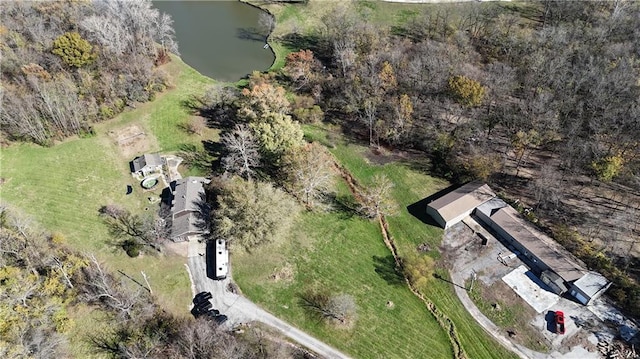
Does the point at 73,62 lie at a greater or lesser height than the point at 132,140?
greater

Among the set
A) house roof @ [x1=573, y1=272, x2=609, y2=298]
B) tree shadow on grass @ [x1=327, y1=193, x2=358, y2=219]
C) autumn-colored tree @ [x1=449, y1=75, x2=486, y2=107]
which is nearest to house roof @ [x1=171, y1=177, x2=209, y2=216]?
tree shadow on grass @ [x1=327, y1=193, x2=358, y2=219]

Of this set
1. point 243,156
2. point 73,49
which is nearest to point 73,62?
point 73,49

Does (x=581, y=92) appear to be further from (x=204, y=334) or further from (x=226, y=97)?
(x=204, y=334)

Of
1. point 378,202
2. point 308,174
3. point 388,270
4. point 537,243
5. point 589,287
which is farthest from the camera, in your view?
point 308,174

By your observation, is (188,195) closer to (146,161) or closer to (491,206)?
(146,161)

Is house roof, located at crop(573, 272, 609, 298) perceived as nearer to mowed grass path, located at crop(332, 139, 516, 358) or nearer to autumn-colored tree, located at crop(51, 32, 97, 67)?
mowed grass path, located at crop(332, 139, 516, 358)

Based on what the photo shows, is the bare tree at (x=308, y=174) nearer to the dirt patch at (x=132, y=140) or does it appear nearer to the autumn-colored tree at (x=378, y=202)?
the autumn-colored tree at (x=378, y=202)

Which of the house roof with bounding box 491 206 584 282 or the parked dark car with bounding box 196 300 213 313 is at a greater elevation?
the house roof with bounding box 491 206 584 282
